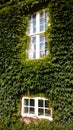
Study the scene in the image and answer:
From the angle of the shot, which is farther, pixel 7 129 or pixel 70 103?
pixel 7 129

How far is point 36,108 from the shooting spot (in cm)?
830

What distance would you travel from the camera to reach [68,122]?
7.25 metres

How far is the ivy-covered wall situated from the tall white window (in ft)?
0.76

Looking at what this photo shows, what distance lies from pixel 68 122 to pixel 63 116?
266 mm

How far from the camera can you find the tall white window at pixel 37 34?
340 inches

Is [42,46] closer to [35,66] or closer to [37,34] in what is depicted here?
[37,34]

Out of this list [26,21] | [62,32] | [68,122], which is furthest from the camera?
[26,21]

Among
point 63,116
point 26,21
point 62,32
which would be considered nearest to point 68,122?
point 63,116

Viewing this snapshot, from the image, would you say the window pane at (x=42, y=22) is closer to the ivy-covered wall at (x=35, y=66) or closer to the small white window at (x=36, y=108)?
the ivy-covered wall at (x=35, y=66)

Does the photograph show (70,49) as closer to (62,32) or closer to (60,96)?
(62,32)

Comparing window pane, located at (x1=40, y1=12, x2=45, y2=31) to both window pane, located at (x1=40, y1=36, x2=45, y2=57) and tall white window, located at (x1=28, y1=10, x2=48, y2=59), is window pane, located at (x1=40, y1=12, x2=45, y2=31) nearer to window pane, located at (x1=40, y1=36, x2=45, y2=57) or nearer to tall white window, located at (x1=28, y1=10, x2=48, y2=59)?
tall white window, located at (x1=28, y1=10, x2=48, y2=59)

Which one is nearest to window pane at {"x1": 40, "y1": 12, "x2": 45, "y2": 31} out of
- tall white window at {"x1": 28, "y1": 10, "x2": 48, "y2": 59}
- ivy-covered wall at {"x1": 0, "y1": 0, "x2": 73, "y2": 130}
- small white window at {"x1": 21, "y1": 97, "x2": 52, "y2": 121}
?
tall white window at {"x1": 28, "y1": 10, "x2": 48, "y2": 59}

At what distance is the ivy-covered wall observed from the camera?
24.6ft

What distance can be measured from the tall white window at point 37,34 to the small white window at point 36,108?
1768mm
